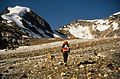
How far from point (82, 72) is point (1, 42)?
13211 centimetres

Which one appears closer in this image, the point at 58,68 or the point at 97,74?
the point at 97,74


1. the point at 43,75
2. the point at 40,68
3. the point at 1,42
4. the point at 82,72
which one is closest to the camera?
the point at 82,72

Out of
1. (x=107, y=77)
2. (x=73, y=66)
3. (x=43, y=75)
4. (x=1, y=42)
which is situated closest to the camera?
(x=107, y=77)

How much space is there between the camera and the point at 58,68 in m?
26.5

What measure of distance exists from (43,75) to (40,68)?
12.8 feet

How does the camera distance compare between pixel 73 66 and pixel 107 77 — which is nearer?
pixel 107 77

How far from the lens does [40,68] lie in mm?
28188

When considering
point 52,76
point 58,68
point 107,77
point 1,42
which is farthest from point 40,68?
point 1,42

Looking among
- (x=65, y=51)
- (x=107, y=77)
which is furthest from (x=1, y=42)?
(x=107, y=77)

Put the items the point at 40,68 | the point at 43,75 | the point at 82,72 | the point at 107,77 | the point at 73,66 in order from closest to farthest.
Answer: the point at 107,77 → the point at 82,72 → the point at 43,75 → the point at 73,66 → the point at 40,68

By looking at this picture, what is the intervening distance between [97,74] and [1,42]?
133447 mm

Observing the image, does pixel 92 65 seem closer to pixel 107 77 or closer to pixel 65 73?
pixel 65 73

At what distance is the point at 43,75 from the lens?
24.3 metres

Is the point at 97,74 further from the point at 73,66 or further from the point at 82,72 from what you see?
the point at 73,66
